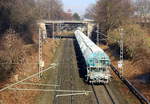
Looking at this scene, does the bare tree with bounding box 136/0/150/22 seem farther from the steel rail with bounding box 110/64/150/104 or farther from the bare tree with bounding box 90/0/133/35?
the steel rail with bounding box 110/64/150/104

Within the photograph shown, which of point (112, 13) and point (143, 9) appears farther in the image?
point (143, 9)

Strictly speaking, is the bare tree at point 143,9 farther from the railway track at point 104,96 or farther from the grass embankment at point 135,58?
the railway track at point 104,96

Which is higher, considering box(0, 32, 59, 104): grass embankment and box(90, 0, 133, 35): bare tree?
box(90, 0, 133, 35): bare tree

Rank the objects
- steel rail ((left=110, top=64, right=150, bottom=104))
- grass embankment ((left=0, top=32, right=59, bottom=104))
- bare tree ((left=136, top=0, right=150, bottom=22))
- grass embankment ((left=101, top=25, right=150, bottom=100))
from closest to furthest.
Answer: steel rail ((left=110, top=64, right=150, bottom=104)) → grass embankment ((left=0, top=32, right=59, bottom=104)) → grass embankment ((left=101, top=25, right=150, bottom=100)) → bare tree ((left=136, top=0, right=150, bottom=22))

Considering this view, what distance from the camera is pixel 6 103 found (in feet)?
75.7

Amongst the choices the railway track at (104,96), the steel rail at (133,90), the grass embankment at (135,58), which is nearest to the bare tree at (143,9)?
the grass embankment at (135,58)

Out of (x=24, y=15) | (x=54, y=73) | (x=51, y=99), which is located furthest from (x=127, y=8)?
(x=51, y=99)

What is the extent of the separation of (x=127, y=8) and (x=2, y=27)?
28853mm

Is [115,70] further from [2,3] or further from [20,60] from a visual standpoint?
[2,3]

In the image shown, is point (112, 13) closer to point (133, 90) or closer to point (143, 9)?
point (143, 9)

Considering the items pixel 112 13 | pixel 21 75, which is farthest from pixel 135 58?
pixel 112 13

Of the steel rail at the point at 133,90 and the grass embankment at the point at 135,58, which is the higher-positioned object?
the grass embankment at the point at 135,58

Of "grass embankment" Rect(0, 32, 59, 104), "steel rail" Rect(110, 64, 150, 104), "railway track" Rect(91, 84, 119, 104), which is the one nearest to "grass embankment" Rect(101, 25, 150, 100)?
"steel rail" Rect(110, 64, 150, 104)

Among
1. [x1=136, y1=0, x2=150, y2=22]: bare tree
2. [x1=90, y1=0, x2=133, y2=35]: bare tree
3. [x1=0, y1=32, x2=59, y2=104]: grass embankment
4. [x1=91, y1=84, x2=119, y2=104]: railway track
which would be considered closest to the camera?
[x1=0, y1=32, x2=59, y2=104]: grass embankment
